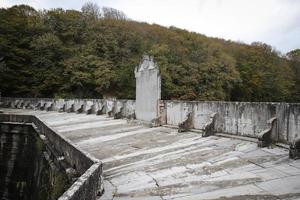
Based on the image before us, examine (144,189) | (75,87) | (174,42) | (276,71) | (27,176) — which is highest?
(174,42)

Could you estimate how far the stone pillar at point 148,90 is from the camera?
12305 millimetres

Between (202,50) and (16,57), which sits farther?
(202,50)

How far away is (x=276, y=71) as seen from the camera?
4991 cm

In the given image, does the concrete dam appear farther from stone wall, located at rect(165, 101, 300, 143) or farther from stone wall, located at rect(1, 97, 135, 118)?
stone wall, located at rect(1, 97, 135, 118)

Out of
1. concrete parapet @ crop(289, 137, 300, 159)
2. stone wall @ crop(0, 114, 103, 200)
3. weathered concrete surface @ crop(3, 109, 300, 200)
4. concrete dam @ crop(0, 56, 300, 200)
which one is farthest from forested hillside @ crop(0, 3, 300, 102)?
concrete parapet @ crop(289, 137, 300, 159)

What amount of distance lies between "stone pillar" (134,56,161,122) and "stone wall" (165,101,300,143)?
0.95 meters

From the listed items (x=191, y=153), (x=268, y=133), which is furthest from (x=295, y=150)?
(x=191, y=153)

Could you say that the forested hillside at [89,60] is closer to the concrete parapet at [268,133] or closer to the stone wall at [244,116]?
the stone wall at [244,116]

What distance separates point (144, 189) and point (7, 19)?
128 ft

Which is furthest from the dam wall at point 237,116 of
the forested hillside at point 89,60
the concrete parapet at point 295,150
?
the forested hillside at point 89,60

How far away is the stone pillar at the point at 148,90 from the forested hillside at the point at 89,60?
61.6ft

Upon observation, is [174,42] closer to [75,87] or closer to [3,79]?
[75,87]

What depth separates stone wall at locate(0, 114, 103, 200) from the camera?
3637 millimetres

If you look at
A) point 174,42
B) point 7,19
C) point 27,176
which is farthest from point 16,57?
point 27,176
